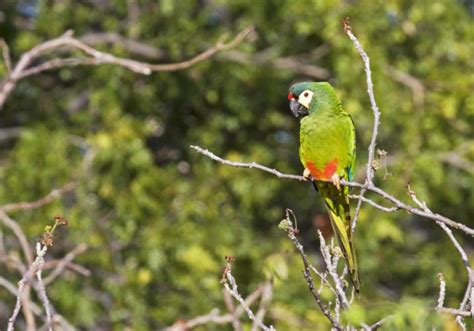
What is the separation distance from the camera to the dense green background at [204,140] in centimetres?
598

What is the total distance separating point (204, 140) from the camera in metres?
6.67

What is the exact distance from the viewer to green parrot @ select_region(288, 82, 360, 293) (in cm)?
307

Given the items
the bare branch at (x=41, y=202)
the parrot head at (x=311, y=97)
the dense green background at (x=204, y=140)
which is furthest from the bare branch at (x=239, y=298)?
the dense green background at (x=204, y=140)

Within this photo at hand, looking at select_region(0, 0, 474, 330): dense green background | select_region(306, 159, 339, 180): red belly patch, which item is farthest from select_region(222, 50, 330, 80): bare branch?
select_region(306, 159, 339, 180): red belly patch

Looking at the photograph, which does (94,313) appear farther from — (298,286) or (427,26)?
(427,26)

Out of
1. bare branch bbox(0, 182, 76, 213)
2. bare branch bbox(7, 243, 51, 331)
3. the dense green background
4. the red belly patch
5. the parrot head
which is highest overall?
the dense green background

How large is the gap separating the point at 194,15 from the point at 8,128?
4.94ft

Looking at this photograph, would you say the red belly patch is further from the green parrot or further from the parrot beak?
the parrot beak

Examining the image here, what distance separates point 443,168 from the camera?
21.9 ft

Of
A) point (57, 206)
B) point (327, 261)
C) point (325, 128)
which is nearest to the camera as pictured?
point (327, 261)

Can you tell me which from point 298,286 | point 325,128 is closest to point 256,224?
point 298,286

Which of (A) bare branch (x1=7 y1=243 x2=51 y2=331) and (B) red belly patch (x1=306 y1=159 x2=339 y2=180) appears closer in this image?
(A) bare branch (x1=7 y1=243 x2=51 y2=331)

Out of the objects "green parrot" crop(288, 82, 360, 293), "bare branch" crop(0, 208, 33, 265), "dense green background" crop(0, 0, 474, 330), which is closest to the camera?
"bare branch" crop(0, 208, 33, 265)

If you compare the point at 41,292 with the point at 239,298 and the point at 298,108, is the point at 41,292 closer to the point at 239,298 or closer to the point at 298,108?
the point at 239,298
